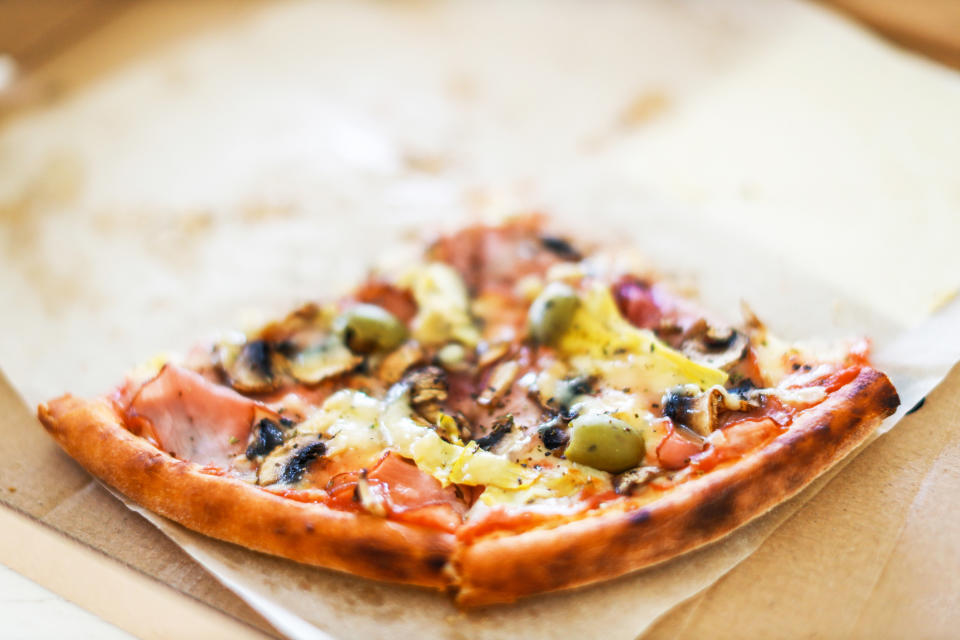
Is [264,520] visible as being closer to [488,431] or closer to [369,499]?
[369,499]

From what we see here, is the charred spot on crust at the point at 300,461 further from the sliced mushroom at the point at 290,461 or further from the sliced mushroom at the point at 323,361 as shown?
the sliced mushroom at the point at 323,361

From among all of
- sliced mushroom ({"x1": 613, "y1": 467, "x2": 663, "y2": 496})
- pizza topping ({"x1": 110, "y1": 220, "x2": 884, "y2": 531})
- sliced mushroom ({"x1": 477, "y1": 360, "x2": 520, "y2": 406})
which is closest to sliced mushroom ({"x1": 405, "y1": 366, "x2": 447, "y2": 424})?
pizza topping ({"x1": 110, "y1": 220, "x2": 884, "y2": 531})

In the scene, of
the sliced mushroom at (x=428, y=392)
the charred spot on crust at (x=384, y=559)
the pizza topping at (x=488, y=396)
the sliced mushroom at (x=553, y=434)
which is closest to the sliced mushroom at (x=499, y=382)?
the pizza topping at (x=488, y=396)

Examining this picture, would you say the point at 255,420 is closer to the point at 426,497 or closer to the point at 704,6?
the point at 426,497

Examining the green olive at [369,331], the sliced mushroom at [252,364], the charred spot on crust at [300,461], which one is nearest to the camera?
the charred spot on crust at [300,461]

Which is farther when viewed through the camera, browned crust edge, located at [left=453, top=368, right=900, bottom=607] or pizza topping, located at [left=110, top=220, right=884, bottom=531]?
pizza topping, located at [left=110, top=220, right=884, bottom=531]

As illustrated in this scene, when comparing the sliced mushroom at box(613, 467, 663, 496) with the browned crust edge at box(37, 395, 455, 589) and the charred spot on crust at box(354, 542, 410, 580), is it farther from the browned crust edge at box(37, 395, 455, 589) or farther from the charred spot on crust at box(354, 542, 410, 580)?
the charred spot on crust at box(354, 542, 410, 580)
